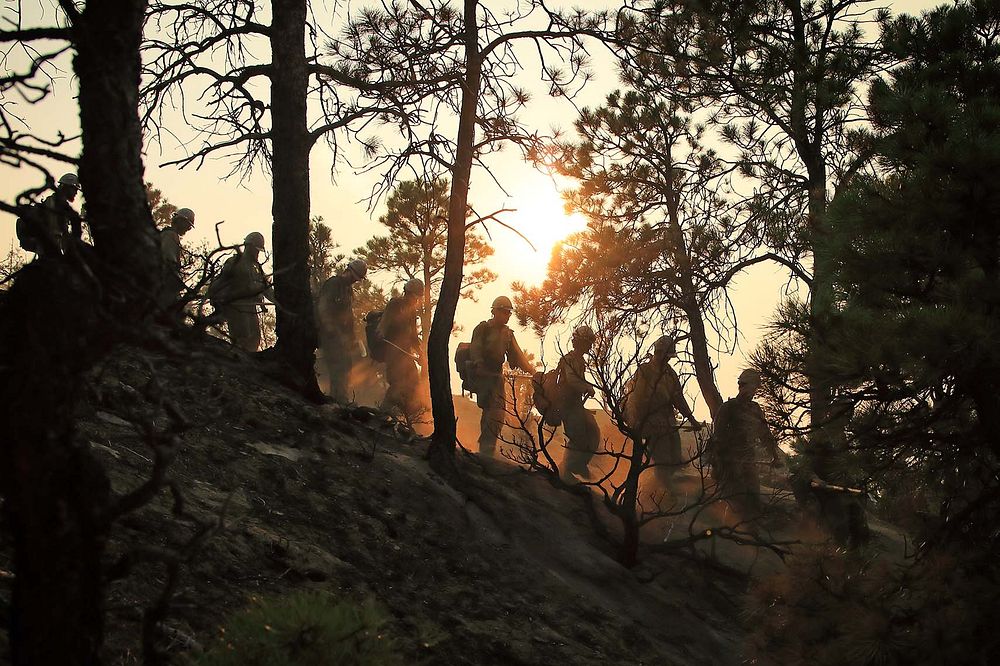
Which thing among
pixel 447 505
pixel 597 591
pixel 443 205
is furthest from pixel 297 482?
pixel 443 205

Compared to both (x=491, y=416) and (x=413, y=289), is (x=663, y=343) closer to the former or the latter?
(x=491, y=416)

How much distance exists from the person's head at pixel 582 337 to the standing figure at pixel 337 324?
4264 millimetres

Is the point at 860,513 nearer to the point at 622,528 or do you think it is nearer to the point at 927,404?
the point at 622,528

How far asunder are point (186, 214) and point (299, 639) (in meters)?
10.8

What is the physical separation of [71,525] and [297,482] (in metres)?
4.63

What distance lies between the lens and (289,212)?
955 centimetres

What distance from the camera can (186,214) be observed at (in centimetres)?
1309

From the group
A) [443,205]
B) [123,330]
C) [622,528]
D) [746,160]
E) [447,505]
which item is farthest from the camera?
[443,205]

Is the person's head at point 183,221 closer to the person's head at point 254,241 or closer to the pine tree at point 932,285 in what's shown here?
the person's head at point 254,241

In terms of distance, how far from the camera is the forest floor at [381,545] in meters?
5.09

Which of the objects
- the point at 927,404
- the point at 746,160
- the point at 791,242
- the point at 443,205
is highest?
the point at 443,205

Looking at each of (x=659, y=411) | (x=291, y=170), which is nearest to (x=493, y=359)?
(x=659, y=411)

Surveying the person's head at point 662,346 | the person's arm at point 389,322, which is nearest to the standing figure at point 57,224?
the person's head at point 662,346

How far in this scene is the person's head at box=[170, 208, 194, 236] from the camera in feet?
42.0
